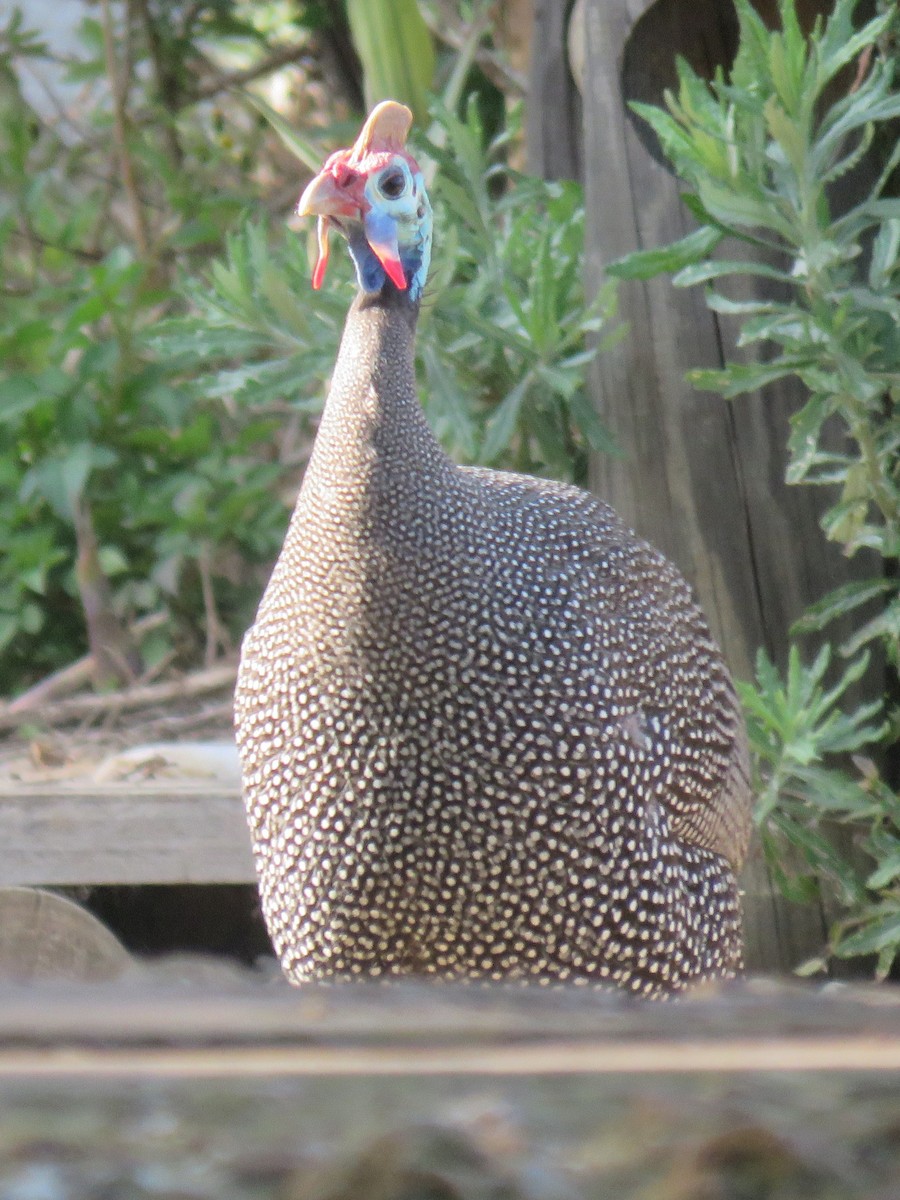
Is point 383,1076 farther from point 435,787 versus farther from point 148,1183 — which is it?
point 435,787

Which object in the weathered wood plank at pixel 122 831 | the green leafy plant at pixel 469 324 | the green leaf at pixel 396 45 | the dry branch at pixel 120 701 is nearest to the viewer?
the green leafy plant at pixel 469 324

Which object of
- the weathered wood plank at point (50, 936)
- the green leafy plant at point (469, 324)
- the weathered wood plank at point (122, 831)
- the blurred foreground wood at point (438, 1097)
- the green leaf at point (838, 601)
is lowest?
the weathered wood plank at point (50, 936)

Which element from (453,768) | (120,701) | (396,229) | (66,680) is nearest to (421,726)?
(453,768)

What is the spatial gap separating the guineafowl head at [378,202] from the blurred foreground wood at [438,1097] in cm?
206

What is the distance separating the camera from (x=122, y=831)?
3.51 meters

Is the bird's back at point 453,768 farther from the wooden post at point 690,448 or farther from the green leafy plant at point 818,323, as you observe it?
A: the wooden post at point 690,448

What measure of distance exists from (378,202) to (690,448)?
102 cm

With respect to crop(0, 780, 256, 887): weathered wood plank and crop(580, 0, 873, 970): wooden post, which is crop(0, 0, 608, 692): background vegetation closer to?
crop(580, 0, 873, 970): wooden post

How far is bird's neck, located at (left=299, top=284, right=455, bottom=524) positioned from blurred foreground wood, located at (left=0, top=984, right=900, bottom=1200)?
1.98 meters

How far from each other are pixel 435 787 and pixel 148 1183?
2.02m

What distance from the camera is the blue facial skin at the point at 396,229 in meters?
2.65

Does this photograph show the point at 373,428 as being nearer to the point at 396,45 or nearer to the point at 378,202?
the point at 378,202

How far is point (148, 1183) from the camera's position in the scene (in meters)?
0.55

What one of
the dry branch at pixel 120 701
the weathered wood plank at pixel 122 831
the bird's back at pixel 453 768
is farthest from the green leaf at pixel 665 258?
the dry branch at pixel 120 701
